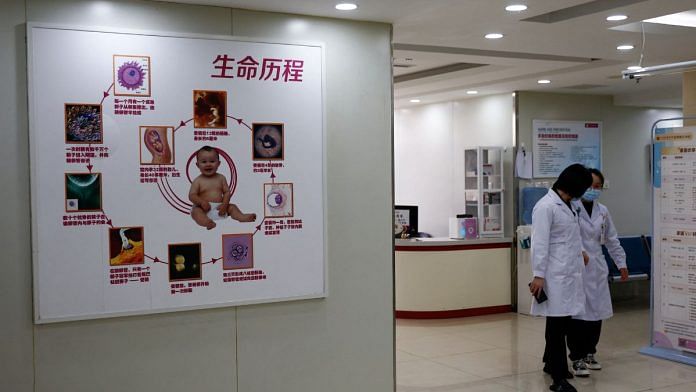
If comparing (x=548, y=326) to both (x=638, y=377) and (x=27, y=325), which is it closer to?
(x=638, y=377)

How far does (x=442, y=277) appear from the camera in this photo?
8.61 metres

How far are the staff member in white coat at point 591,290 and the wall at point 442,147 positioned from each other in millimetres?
2861

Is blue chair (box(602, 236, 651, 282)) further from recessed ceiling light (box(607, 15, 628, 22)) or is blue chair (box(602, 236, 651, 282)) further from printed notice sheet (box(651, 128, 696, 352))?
recessed ceiling light (box(607, 15, 628, 22))

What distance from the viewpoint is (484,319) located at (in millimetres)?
8680

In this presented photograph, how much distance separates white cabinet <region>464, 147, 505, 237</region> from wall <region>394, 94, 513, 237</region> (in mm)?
133

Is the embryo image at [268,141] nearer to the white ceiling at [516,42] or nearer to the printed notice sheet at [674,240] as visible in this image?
the white ceiling at [516,42]

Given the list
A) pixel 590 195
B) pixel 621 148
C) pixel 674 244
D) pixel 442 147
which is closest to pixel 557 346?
pixel 590 195

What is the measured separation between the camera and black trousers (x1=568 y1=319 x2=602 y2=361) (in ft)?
19.9

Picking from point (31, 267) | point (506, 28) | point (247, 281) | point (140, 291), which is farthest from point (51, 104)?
point (506, 28)

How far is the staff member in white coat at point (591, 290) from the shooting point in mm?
6078

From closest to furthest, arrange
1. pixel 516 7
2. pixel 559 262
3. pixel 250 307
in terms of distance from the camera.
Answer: pixel 250 307 → pixel 516 7 → pixel 559 262

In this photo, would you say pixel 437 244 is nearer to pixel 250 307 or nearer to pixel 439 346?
pixel 439 346

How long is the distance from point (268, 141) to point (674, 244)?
401 centimetres

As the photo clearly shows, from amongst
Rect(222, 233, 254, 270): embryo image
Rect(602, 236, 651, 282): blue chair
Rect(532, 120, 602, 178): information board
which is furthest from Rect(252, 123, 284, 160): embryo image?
Rect(602, 236, 651, 282): blue chair
